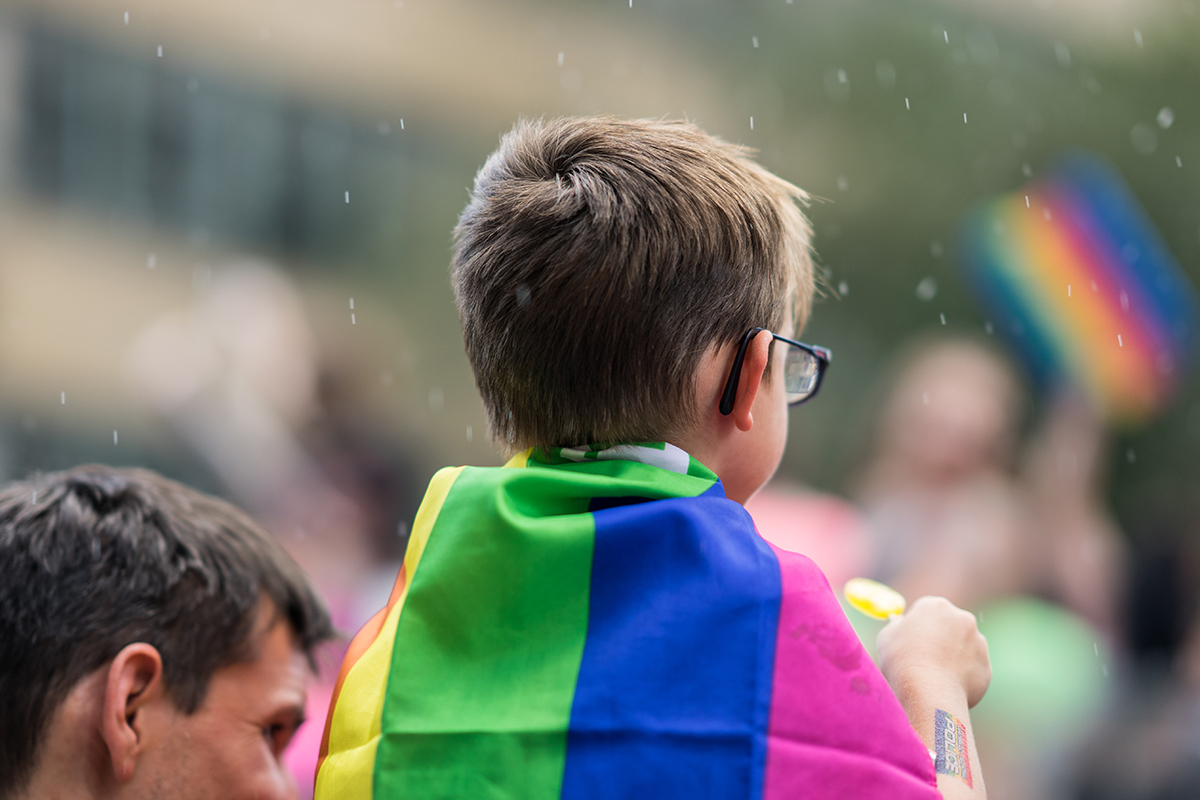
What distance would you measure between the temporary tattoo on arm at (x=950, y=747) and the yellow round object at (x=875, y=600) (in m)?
0.18

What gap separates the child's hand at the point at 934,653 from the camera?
1.37m

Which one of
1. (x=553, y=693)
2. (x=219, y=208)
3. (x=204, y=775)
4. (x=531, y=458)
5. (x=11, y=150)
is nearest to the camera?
(x=553, y=693)

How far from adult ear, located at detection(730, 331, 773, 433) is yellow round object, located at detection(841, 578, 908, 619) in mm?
302

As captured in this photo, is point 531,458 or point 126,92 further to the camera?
point 126,92

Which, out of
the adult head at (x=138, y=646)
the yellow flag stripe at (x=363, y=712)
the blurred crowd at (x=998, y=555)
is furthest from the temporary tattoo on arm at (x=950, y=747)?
the blurred crowd at (x=998, y=555)

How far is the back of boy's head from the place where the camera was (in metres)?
1.33

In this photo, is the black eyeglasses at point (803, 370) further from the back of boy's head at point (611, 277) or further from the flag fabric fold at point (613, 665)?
the flag fabric fold at point (613, 665)

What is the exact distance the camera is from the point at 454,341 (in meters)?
12.1

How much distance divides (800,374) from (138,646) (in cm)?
93

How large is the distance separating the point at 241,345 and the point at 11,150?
6772 mm

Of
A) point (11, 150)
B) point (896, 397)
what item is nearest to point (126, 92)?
point (11, 150)

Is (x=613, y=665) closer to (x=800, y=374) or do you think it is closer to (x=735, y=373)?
(x=735, y=373)

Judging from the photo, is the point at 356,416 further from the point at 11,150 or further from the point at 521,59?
the point at 521,59

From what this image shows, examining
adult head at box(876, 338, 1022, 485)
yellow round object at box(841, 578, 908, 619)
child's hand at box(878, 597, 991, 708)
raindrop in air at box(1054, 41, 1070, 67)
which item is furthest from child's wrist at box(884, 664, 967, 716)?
raindrop in air at box(1054, 41, 1070, 67)
